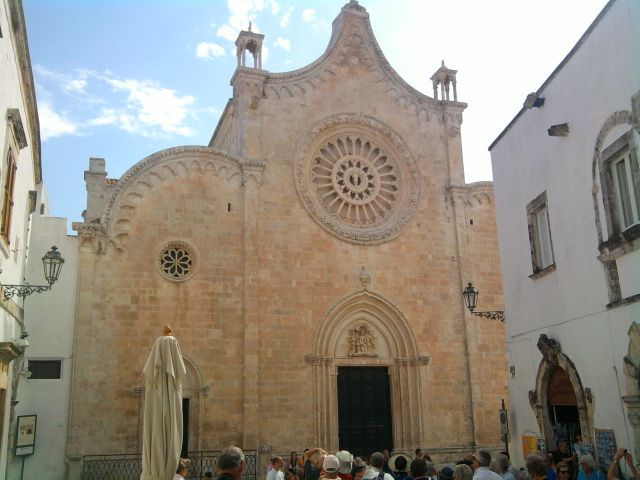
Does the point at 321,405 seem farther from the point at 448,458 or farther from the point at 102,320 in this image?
the point at 102,320

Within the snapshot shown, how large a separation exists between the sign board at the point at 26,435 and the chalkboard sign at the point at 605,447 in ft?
42.6

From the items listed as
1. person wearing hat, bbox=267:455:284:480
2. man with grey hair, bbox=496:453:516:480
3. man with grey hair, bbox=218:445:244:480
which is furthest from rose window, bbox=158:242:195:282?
man with grey hair, bbox=218:445:244:480

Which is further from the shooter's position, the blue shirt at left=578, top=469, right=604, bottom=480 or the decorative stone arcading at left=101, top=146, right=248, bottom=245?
the decorative stone arcading at left=101, top=146, right=248, bottom=245

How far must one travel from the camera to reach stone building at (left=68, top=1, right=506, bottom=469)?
58.5 feet

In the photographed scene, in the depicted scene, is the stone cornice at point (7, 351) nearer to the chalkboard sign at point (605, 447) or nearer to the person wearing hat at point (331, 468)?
the person wearing hat at point (331, 468)

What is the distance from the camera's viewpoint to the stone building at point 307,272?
17.8 metres

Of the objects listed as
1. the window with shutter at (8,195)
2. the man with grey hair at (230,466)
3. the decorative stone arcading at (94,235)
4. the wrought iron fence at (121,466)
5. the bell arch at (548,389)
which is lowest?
the wrought iron fence at (121,466)

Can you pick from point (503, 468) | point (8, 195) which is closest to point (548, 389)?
point (503, 468)

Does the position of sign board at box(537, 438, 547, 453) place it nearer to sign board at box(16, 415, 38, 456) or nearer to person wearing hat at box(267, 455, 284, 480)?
person wearing hat at box(267, 455, 284, 480)

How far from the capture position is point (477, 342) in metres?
21.2

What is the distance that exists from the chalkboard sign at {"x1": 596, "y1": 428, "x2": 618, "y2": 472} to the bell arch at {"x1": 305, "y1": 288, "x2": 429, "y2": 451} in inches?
397

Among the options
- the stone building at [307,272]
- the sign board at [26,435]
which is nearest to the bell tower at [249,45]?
the stone building at [307,272]

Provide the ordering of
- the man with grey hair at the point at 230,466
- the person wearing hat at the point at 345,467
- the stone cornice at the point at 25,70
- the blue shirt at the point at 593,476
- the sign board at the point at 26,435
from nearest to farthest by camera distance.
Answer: the man with grey hair at the point at 230,466 < the person wearing hat at the point at 345,467 < the blue shirt at the point at 593,476 < the stone cornice at the point at 25,70 < the sign board at the point at 26,435

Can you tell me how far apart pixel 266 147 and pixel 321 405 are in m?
8.47
